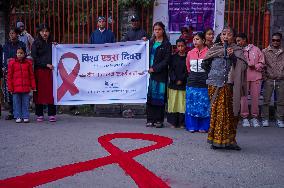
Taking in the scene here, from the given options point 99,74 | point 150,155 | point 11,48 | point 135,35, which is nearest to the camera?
point 150,155

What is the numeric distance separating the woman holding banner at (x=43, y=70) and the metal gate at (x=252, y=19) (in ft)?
13.1

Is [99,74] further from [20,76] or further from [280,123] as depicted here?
[280,123]

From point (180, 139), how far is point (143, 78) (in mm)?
1946

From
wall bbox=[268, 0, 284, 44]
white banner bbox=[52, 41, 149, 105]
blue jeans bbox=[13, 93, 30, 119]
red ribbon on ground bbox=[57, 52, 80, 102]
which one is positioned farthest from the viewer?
wall bbox=[268, 0, 284, 44]

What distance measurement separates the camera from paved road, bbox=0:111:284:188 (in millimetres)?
4742

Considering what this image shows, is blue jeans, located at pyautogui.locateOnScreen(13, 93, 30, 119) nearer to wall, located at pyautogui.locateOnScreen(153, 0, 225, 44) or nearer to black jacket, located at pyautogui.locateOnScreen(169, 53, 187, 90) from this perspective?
black jacket, located at pyautogui.locateOnScreen(169, 53, 187, 90)

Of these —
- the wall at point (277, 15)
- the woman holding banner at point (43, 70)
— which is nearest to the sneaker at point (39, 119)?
the woman holding banner at point (43, 70)

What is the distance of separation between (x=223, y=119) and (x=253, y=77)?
2.45m

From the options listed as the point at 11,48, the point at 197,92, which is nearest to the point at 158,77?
the point at 197,92

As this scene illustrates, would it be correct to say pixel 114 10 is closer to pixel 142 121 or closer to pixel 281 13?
pixel 142 121

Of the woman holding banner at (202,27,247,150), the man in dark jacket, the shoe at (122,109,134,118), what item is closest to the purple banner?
the shoe at (122,109,134,118)

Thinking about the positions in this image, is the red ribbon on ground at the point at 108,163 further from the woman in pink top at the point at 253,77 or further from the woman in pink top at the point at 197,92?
the woman in pink top at the point at 253,77

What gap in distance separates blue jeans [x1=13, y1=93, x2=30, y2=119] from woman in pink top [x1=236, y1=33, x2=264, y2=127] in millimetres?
4070

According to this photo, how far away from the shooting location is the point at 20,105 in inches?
318
